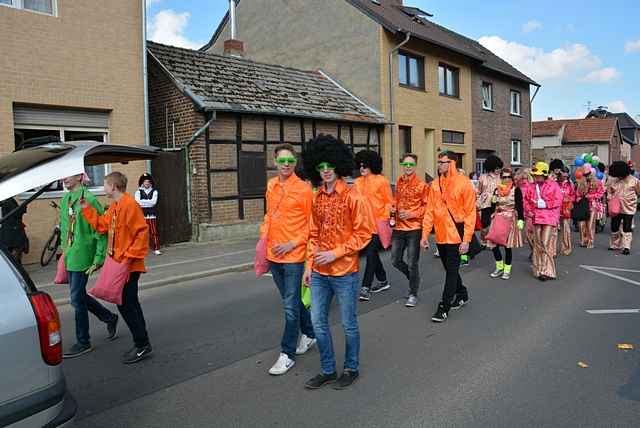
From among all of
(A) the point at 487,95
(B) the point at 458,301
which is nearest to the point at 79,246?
(B) the point at 458,301

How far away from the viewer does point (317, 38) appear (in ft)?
68.2

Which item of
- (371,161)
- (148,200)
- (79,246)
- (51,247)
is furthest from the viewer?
(148,200)

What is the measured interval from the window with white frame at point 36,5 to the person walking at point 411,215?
776cm

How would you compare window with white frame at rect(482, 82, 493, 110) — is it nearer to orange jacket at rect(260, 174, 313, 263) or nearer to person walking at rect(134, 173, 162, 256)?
person walking at rect(134, 173, 162, 256)

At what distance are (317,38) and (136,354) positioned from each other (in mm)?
17648

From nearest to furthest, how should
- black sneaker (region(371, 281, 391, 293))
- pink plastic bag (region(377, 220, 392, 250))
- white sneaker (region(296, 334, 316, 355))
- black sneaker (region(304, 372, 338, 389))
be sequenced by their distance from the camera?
black sneaker (region(304, 372, 338, 389))
white sneaker (region(296, 334, 316, 355))
pink plastic bag (region(377, 220, 392, 250))
black sneaker (region(371, 281, 391, 293))

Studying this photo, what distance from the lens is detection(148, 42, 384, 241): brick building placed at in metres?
13.2

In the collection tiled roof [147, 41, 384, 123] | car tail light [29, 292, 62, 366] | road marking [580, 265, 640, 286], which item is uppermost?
tiled roof [147, 41, 384, 123]

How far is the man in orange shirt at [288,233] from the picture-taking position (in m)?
4.47

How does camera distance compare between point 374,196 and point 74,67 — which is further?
point 74,67

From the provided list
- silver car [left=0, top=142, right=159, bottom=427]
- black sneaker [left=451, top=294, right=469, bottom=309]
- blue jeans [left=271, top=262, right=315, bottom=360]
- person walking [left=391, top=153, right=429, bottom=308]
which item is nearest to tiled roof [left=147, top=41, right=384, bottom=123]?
person walking [left=391, top=153, right=429, bottom=308]

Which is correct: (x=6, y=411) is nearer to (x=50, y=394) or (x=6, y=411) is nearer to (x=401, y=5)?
(x=50, y=394)

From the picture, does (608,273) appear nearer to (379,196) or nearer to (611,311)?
(611,311)

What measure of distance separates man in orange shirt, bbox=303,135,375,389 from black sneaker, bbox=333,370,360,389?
15 millimetres
